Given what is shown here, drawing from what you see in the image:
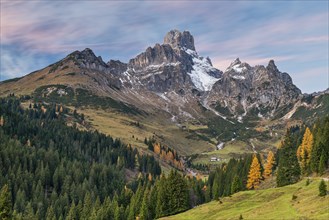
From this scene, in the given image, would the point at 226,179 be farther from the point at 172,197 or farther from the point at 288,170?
the point at 172,197

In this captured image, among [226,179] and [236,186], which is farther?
[226,179]

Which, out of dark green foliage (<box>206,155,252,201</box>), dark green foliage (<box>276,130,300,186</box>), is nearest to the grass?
dark green foliage (<box>276,130,300,186</box>)

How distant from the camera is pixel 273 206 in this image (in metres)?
67.0

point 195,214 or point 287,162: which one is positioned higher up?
point 287,162

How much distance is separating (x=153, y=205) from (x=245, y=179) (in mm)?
42657

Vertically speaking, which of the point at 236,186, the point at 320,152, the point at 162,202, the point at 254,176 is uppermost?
the point at 320,152

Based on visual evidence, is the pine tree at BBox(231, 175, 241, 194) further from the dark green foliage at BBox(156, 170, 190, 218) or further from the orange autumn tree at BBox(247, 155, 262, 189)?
the orange autumn tree at BBox(247, 155, 262, 189)

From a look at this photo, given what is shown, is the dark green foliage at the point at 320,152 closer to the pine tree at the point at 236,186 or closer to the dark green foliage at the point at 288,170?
the dark green foliage at the point at 288,170

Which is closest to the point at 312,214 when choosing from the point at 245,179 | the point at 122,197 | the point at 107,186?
the point at 245,179

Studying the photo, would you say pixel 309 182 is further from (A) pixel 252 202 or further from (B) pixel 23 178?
(B) pixel 23 178

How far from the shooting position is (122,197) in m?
143

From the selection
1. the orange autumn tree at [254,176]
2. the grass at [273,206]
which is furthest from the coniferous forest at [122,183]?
the grass at [273,206]

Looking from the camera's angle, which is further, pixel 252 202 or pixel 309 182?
pixel 309 182

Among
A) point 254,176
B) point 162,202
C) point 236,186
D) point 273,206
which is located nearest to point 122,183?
point 254,176
